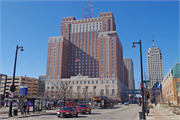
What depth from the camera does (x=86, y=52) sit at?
151 meters

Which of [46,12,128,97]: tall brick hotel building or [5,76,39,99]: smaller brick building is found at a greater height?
[46,12,128,97]: tall brick hotel building

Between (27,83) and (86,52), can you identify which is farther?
(27,83)

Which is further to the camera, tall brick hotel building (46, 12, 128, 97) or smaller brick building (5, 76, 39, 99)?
smaller brick building (5, 76, 39, 99)

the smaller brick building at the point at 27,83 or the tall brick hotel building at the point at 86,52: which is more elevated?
the tall brick hotel building at the point at 86,52

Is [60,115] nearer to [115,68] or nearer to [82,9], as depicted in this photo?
[115,68]

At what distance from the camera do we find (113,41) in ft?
428

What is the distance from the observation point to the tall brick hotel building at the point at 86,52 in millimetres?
129375

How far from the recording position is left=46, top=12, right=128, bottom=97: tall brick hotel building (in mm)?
129375

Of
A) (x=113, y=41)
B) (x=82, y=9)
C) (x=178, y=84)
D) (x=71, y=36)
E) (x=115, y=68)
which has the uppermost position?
(x=82, y=9)

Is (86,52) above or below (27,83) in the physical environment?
above

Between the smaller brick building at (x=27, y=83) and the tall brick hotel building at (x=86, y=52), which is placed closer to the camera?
the tall brick hotel building at (x=86, y=52)

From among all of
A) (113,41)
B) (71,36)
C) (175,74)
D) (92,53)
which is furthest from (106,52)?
(175,74)

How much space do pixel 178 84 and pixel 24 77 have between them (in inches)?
5293

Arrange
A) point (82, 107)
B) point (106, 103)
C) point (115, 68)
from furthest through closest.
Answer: point (115, 68), point (106, 103), point (82, 107)
